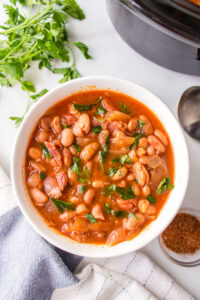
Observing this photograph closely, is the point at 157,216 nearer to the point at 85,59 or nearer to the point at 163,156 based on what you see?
the point at 163,156

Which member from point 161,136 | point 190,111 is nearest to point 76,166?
point 161,136

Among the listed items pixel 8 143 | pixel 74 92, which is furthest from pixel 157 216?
pixel 8 143

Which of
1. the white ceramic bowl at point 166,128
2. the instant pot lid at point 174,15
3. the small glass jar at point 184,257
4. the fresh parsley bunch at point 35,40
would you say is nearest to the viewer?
the instant pot lid at point 174,15

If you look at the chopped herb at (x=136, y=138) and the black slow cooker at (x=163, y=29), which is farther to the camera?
the chopped herb at (x=136, y=138)

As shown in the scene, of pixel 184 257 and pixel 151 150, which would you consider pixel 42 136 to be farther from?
pixel 184 257

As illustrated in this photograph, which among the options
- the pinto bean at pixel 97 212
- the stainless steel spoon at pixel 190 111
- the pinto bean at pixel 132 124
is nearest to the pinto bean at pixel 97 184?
the pinto bean at pixel 97 212

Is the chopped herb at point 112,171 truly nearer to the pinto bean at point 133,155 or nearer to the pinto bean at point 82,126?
the pinto bean at point 133,155
